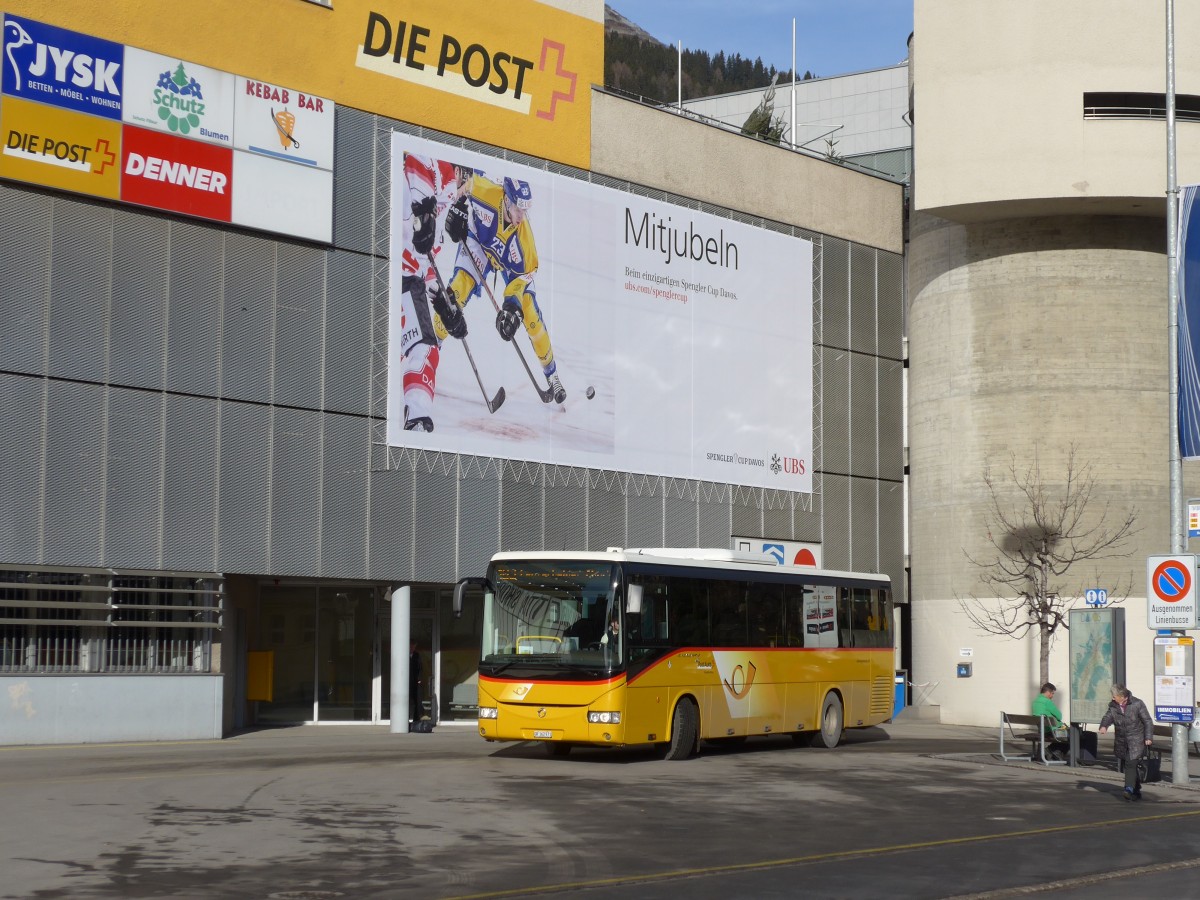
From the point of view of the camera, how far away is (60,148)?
28.0 meters

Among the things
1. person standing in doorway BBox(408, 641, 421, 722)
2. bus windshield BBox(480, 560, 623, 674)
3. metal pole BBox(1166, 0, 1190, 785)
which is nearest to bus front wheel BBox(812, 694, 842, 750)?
metal pole BBox(1166, 0, 1190, 785)

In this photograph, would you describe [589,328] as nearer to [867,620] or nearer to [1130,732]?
[867,620]

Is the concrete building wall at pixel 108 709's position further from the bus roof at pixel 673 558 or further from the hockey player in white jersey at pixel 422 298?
the hockey player in white jersey at pixel 422 298

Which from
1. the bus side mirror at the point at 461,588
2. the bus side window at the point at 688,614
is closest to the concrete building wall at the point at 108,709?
the bus side mirror at the point at 461,588

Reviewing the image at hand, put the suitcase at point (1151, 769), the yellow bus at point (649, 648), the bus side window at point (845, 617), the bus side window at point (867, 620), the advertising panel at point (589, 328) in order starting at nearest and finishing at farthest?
the suitcase at point (1151, 769) < the yellow bus at point (649, 648) < the bus side window at point (845, 617) < the bus side window at point (867, 620) < the advertising panel at point (589, 328)

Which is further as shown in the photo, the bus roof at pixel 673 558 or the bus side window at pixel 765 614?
the bus side window at pixel 765 614

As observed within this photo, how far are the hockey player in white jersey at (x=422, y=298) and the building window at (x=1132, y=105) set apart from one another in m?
16.8

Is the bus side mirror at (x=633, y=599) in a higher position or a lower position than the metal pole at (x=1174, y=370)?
lower

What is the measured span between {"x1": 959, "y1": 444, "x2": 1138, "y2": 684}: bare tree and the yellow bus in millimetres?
13440

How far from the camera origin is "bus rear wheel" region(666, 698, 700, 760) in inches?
988

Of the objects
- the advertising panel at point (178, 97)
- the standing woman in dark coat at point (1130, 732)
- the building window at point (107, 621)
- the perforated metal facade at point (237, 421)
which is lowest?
the standing woman in dark coat at point (1130, 732)

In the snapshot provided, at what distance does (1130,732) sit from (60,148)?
1960 cm

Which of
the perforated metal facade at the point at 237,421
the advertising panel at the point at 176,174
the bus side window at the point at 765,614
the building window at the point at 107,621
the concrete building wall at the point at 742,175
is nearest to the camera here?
the bus side window at the point at 765,614

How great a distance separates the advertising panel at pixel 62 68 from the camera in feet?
90.1
